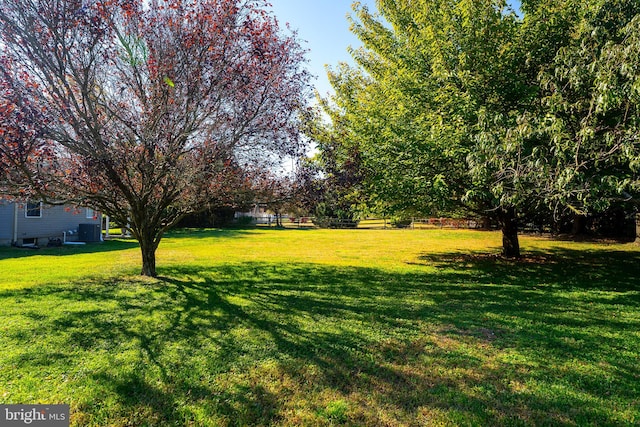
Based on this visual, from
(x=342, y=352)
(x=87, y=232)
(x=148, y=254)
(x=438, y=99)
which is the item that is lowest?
(x=342, y=352)

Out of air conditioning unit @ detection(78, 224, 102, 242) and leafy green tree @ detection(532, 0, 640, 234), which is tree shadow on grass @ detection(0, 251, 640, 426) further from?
air conditioning unit @ detection(78, 224, 102, 242)

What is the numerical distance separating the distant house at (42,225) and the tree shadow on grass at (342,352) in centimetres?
936

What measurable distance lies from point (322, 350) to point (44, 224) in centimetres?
1829

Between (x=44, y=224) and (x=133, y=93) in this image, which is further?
(x=44, y=224)

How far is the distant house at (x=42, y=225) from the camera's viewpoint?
1520 cm

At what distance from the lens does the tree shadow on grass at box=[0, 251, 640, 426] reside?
311 cm

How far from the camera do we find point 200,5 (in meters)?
6.91

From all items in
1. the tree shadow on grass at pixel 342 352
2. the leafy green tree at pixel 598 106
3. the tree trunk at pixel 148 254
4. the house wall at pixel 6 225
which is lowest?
the tree shadow on grass at pixel 342 352

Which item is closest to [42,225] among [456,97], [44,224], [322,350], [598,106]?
[44,224]

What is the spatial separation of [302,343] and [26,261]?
38.5 ft

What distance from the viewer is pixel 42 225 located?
662 inches

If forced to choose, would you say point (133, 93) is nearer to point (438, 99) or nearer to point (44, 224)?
point (438, 99)

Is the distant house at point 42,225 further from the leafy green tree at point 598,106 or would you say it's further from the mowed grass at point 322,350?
the leafy green tree at point 598,106

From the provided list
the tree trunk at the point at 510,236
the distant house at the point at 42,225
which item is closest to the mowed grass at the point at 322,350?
the tree trunk at the point at 510,236
